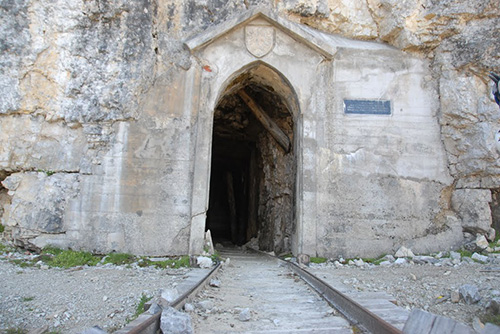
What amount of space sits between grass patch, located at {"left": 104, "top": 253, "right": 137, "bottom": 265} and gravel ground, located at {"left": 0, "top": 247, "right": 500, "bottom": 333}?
231 mm

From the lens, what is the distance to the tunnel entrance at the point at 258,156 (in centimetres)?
1082

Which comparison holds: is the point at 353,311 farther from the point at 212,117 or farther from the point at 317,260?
the point at 212,117

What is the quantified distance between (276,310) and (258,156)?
11.0m

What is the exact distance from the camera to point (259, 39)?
8.74 metres

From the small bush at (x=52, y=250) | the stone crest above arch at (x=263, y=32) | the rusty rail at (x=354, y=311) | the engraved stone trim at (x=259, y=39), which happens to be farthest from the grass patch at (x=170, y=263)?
the engraved stone trim at (x=259, y=39)

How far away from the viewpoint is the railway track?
11.2ft

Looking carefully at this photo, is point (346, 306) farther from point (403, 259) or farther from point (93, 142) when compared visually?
point (93, 142)

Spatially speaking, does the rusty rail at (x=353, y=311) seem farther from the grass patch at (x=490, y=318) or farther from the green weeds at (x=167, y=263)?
the green weeds at (x=167, y=263)

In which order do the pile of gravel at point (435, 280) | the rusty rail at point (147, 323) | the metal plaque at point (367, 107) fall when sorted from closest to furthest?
the rusty rail at point (147, 323) → the pile of gravel at point (435, 280) → the metal plaque at point (367, 107)

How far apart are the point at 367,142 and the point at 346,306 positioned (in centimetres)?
519

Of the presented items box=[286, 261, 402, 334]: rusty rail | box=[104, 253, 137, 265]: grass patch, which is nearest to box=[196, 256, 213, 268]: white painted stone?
box=[104, 253, 137, 265]: grass patch

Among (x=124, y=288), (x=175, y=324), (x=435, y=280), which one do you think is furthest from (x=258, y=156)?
(x=175, y=324)

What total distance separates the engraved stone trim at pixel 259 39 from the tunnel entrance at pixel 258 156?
0.42 meters

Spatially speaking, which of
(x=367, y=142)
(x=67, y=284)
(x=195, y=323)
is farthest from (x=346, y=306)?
(x=367, y=142)
